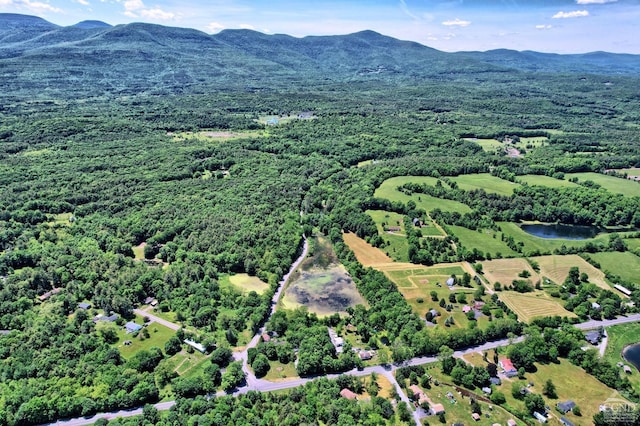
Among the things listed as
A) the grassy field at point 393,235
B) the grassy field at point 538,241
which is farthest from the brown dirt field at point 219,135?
the grassy field at point 538,241

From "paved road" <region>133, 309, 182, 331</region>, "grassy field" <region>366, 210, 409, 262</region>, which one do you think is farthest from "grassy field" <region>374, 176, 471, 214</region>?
"paved road" <region>133, 309, 182, 331</region>

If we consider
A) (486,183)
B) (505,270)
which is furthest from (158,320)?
(486,183)

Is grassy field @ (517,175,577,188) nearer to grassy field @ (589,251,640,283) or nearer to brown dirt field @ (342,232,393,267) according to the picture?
grassy field @ (589,251,640,283)

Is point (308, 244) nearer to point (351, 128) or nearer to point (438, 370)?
point (438, 370)

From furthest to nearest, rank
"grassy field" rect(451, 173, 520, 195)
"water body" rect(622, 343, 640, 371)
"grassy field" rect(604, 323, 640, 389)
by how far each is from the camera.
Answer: "grassy field" rect(451, 173, 520, 195) → "water body" rect(622, 343, 640, 371) → "grassy field" rect(604, 323, 640, 389)

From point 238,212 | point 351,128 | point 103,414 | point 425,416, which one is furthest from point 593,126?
point 103,414

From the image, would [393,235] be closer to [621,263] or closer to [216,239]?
[216,239]
